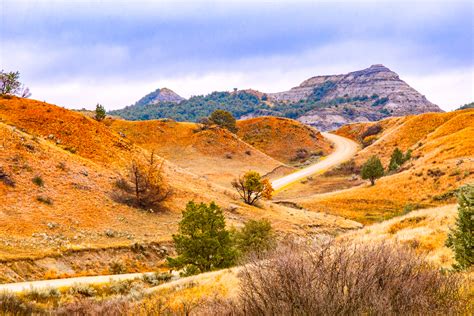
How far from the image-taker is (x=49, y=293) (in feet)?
47.6

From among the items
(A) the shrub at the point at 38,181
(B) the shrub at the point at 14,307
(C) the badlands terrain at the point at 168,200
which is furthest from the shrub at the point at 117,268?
(B) the shrub at the point at 14,307

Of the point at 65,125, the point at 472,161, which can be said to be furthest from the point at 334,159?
the point at 65,125

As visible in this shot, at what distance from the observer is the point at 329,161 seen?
8762 centimetres

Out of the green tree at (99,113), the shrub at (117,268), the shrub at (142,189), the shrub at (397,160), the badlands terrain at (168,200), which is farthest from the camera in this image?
the shrub at (397,160)

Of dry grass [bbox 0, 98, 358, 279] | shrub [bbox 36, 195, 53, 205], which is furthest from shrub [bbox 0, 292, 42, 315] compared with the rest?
shrub [bbox 36, 195, 53, 205]

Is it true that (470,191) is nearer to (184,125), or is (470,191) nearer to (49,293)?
(49,293)

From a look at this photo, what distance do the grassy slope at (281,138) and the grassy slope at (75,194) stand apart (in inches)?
2048

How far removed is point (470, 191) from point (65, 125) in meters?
37.3

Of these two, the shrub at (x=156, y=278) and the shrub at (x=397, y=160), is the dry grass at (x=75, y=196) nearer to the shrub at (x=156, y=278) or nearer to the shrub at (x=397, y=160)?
the shrub at (x=156, y=278)

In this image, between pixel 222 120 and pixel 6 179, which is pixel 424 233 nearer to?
pixel 6 179

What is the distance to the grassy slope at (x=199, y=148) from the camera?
69688 mm

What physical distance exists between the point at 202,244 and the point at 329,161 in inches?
2748

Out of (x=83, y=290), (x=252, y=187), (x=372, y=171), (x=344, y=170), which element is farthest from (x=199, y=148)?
(x=83, y=290)

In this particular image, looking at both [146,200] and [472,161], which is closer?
[146,200]
